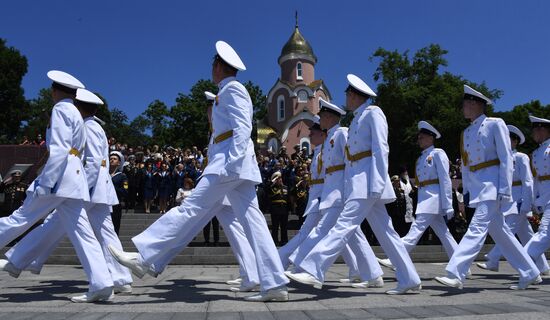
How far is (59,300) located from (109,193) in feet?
4.82

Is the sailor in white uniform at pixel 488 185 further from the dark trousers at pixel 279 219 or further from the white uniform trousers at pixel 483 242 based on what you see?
the dark trousers at pixel 279 219

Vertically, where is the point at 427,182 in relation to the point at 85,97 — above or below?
below

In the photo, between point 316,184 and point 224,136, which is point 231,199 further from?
point 316,184

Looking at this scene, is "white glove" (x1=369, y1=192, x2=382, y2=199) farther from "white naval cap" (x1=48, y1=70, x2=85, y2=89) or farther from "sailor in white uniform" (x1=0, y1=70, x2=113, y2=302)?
"white naval cap" (x1=48, y1=70, x2=85, y2=89)

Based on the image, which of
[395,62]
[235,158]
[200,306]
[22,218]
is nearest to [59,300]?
[22,218]

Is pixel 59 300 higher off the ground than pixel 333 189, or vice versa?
pixel 333 189

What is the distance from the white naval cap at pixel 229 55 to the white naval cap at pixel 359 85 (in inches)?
56.6

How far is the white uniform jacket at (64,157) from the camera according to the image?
16.6ft

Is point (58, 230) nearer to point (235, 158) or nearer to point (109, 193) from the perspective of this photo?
point (109, 193)

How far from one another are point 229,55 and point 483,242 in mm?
3599

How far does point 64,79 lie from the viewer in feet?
18.5

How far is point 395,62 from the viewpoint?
5603 centimetres

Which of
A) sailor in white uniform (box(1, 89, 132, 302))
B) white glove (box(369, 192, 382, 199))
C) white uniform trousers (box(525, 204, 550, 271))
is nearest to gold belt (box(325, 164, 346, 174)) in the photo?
white glove (box(369, 192, 382, 199))

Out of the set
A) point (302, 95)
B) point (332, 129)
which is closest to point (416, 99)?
point (302, 95)
